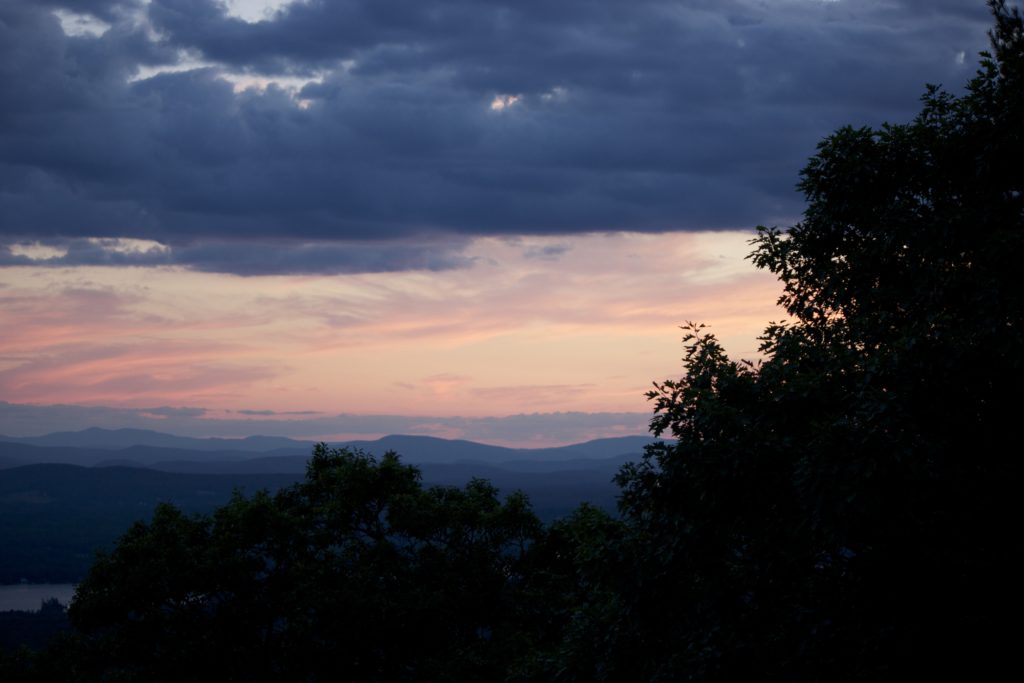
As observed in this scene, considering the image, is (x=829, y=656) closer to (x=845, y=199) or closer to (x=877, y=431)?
(x=877, y=431)

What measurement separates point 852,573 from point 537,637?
16.3 m

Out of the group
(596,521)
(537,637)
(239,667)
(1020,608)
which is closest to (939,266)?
(1020,608)

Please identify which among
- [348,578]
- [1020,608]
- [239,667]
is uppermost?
[1020,608]

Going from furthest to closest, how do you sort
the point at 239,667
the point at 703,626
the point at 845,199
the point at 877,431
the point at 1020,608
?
1. the point at 239,667
2. the point at 845,199
3. the point at 703,626
4. the point at 1020,608
5. the point at 877,431

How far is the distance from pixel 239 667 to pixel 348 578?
157 inches

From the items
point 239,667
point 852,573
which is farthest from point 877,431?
point 239,667

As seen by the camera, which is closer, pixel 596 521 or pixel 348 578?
pixel 596 521

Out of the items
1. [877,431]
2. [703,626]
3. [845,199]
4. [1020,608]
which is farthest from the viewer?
[845,199]

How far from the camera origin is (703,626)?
16.2m

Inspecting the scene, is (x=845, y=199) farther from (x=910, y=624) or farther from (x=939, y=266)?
(x=910, y=624)

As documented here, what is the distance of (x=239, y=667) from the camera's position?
1089 inches

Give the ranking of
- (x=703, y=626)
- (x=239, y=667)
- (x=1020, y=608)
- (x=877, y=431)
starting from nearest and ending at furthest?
(x=877, y=431) < (x=1020, y=608) < (x=703, y=626) < (x=239, y=667)

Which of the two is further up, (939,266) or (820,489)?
(939,266)

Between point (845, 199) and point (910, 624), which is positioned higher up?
point (845, 199)
